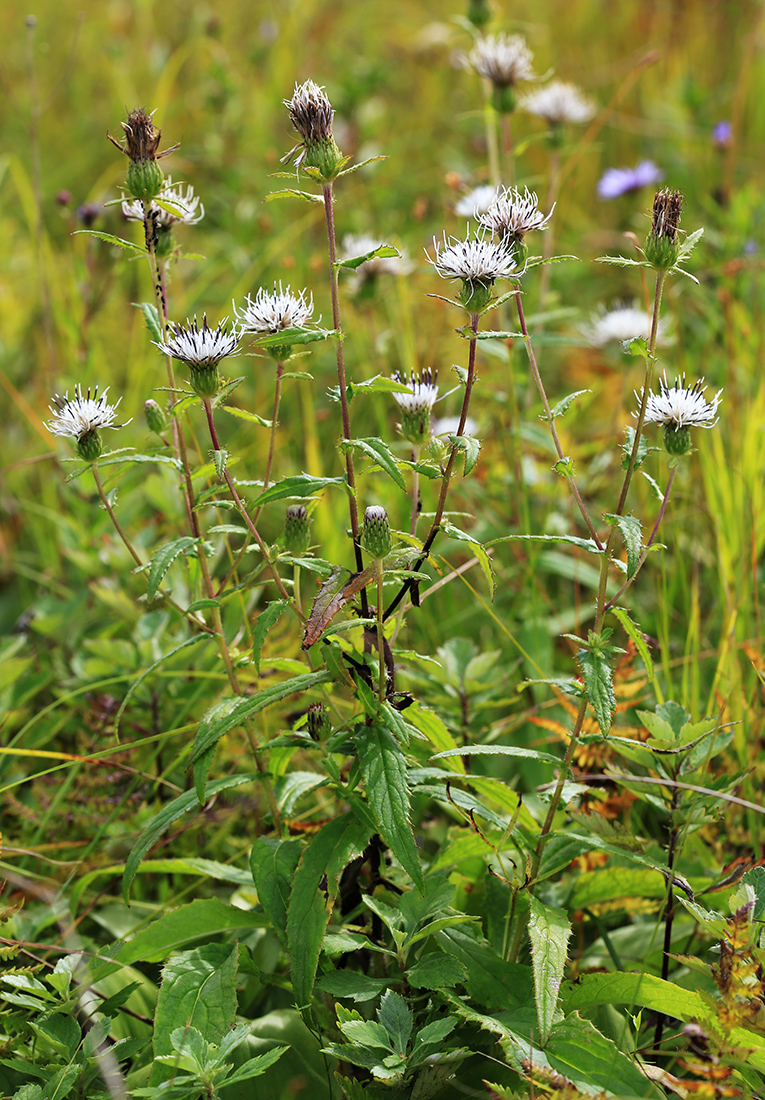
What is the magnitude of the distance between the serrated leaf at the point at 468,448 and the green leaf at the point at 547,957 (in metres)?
0.69

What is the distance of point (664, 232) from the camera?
142 cm

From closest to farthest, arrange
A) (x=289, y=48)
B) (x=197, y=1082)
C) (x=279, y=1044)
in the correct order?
(x=197, y=1082)
(x=279, y=1044)
(x=289, y=48)

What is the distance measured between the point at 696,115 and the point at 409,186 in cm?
140

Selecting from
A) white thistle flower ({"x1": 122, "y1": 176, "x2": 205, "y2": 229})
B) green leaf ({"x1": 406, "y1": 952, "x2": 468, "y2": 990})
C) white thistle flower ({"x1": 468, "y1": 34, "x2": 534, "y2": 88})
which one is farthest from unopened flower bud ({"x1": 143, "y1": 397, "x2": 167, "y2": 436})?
white thistle flower ({"x1": 468, "y1": 34, "x2": 534, "y2": 88})

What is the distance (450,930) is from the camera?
155 centimetres

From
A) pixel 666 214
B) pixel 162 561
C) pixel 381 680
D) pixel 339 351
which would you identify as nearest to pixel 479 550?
pixel 381 680

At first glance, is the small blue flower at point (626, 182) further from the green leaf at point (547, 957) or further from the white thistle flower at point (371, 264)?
the green leaf at point (547, 957)

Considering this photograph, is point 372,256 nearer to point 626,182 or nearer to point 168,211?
point 168,211

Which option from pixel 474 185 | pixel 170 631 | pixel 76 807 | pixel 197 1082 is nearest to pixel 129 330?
pixel 474 185

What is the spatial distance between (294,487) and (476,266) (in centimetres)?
43

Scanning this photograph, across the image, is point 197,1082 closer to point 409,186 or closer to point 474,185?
point 474,185

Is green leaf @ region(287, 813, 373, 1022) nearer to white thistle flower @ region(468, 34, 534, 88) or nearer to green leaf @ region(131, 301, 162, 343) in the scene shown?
green leaf @ region(131, 301, 162, 343)

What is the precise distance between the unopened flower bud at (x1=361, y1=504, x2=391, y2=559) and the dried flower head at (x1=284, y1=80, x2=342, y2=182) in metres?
0.52

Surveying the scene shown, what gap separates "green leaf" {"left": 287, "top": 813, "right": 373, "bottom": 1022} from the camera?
1.39 metres
